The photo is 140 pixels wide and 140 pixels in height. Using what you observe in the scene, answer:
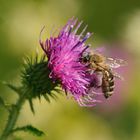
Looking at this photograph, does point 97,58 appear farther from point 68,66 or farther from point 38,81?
point 38,81

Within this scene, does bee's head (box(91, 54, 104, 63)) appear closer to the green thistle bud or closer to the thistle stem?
the green thistle bud

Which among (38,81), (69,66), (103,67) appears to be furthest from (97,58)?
(38,81)

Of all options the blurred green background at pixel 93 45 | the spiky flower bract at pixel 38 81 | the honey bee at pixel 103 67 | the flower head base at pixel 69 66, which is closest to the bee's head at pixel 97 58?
the honey bee at pixel 103 67

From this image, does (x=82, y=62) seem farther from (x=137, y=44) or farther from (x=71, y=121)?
(x=137, y=44)

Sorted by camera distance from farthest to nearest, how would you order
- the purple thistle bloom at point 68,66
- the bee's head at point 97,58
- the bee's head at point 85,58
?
1. the bee's head at point 97,58
2. the bee's head at point 85,58
3. the purple thistle bloom at point 68,66

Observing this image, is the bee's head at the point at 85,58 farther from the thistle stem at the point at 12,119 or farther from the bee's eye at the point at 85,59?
the thistle stem at the point at 12,119

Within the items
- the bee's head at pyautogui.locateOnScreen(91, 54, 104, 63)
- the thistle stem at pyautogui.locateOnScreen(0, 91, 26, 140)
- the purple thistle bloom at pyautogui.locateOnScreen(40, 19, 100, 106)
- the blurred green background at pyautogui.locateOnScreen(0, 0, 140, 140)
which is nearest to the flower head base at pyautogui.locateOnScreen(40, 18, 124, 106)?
A: the purple thistle bloom at pyautogui.locateOnScreen(40, 19, 100, 106)
